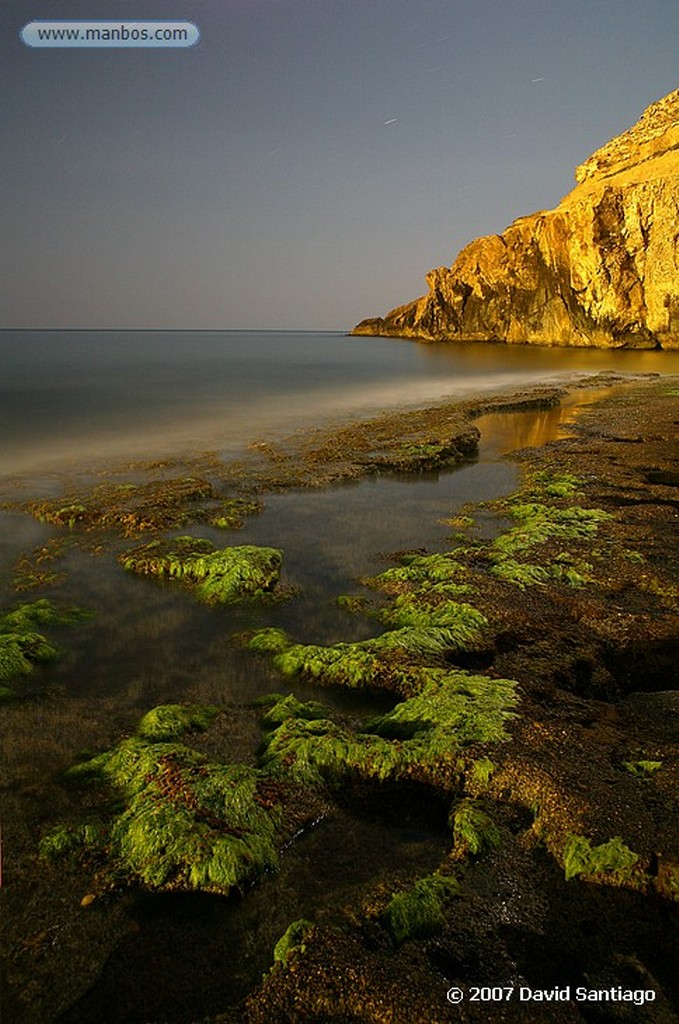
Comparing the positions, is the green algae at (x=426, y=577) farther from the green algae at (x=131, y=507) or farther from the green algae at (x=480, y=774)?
the green algae at (x=131, y=507)

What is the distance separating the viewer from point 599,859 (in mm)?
4113

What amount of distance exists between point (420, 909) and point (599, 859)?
4.51 ft

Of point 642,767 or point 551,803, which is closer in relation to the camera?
point 551,803

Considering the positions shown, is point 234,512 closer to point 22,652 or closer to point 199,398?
point 22,652

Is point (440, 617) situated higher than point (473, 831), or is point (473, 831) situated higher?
point (440, 617)

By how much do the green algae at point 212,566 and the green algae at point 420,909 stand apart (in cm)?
558

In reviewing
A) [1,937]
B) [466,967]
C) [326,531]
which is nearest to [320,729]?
[466,967]

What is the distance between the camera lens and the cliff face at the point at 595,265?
6328cm

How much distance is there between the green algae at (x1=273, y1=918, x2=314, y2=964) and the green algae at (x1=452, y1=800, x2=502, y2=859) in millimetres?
1253

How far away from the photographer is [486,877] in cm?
407

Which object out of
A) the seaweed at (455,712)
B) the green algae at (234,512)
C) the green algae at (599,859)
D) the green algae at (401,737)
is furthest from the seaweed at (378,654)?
the green algae at (234,512)

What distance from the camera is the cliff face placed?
63.3 meters

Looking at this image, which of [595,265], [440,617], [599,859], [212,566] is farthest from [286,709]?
[595,265]

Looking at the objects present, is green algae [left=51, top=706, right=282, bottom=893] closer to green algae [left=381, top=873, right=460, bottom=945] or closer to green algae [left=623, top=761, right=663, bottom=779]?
green algae [left=381, top=873, right=460, bottom=945]
